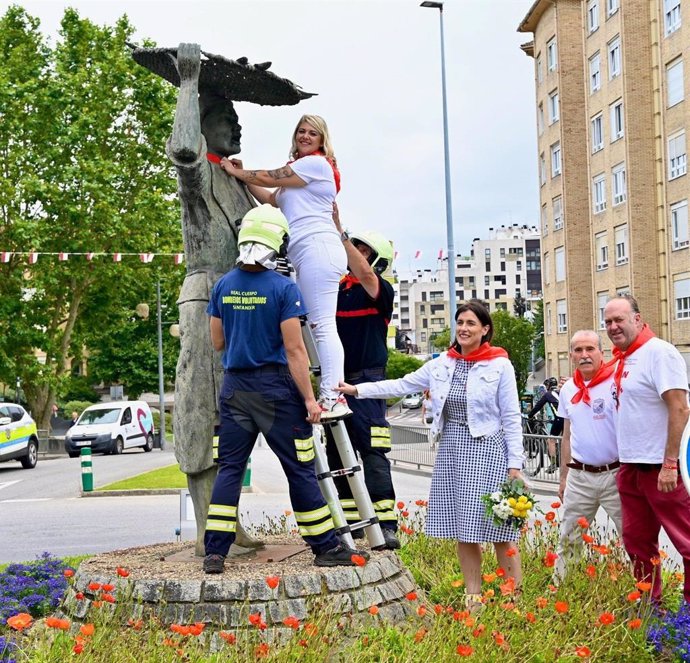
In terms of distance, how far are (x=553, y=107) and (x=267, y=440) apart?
169ft

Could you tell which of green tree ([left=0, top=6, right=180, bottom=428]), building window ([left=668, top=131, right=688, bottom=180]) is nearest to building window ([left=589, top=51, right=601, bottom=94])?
building window ([left=668, top=131, right=688, bottom=180])

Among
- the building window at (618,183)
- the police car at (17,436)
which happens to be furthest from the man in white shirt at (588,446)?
the building window at (618,183)

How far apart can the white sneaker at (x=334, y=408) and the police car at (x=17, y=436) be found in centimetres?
2328

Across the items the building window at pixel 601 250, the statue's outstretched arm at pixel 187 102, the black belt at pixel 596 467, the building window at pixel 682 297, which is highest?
the building window at pixel 601 250

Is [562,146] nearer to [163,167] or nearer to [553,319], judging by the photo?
[553,319]

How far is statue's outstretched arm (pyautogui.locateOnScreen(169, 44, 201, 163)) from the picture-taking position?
6.16m

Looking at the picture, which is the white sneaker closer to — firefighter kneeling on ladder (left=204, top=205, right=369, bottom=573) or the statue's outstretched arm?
firefighter kneeling on ladder (left=204, top=205, right=369, bottom=573)

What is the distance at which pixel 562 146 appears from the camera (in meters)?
53.1

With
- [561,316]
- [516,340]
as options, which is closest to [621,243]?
[561,316]

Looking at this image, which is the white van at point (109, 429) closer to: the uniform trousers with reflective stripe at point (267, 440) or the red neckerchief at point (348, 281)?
the red neckerchief at point (348, 281)

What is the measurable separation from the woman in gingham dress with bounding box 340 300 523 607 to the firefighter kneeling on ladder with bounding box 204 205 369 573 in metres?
0.46

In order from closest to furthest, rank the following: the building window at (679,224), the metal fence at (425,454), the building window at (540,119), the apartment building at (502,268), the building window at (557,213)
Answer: the metal fence at (425,454), the building window at (679,224), the building window at (557,213), the building window at (540,119), the apartment building at (502,268)

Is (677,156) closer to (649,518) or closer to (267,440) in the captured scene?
(649,518)

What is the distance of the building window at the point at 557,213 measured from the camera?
178 feet
